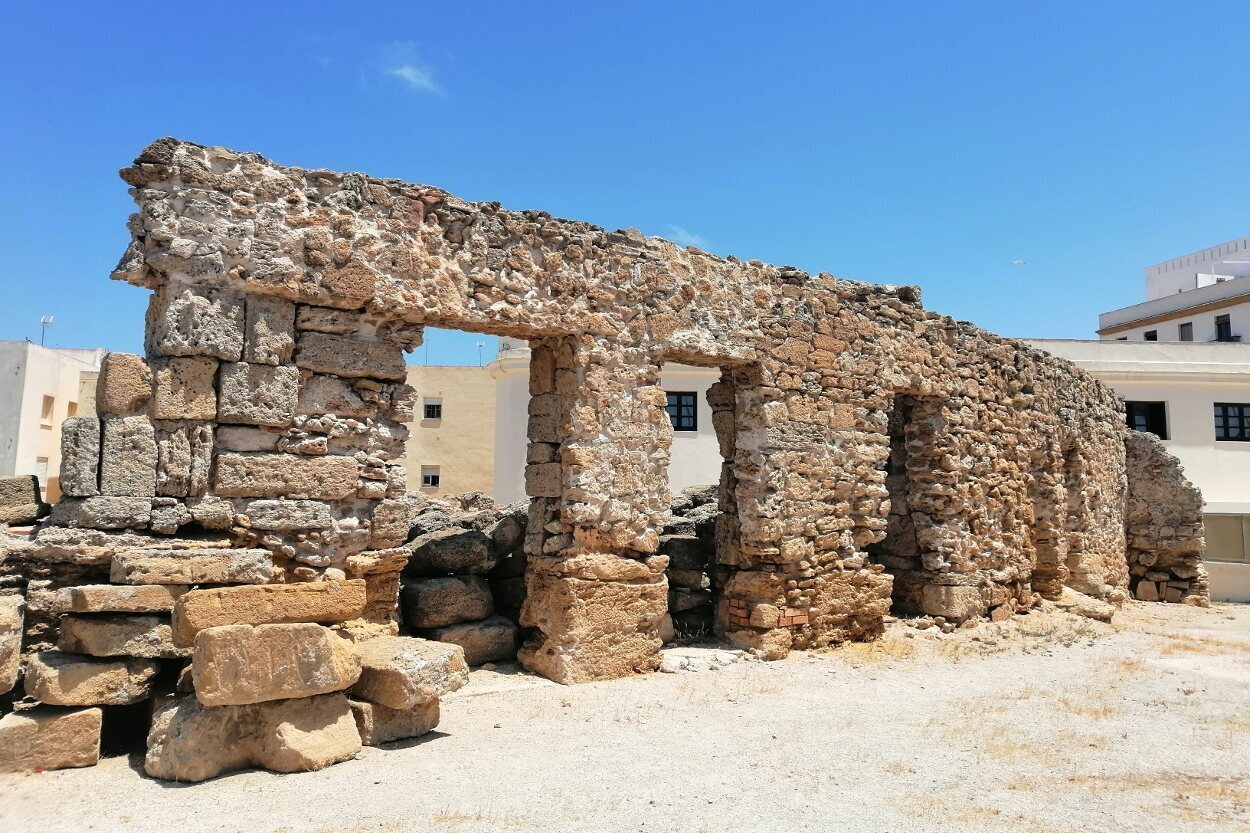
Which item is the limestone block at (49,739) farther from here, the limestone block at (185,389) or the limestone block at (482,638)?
the limestone block at (482,638)

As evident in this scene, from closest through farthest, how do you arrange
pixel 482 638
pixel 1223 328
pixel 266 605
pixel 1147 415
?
pixel 266 605 → pixel 482 638 → pixel 1147 415 → pixel 1223 328

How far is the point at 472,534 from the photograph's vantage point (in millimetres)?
7066

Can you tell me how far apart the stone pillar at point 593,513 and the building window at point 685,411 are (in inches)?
496

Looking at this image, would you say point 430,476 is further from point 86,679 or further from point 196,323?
point 86,679

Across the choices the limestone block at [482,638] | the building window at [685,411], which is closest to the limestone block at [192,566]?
the limestone block at [482,638]

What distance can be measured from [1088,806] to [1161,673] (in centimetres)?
408

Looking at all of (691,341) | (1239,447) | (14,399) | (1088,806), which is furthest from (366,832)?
(1239,447)

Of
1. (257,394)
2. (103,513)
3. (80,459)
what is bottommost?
(103,513)

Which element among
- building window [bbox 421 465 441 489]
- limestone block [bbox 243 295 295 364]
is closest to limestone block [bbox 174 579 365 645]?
limestone block [bbox 243 295 295 364]

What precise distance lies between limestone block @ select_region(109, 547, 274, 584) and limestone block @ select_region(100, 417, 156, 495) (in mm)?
449

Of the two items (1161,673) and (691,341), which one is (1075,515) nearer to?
(1161,673)

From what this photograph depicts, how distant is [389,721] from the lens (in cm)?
476

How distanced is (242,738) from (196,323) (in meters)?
2.43

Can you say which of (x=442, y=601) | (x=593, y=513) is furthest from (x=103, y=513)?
(x=593, y=513)
